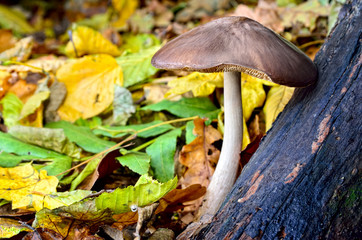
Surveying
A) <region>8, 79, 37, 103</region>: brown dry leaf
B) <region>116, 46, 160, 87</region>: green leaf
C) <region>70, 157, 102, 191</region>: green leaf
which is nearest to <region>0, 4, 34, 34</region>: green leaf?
<region>8, 79, 37, 103</region>: brown dry leaf

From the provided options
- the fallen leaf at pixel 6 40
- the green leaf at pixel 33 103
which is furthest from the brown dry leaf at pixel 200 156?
the fallen leaf at pixel 6 40

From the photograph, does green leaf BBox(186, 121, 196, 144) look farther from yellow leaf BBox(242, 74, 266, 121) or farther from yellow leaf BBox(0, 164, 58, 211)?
yellow leaf BBox(0, 164, 58, 211)

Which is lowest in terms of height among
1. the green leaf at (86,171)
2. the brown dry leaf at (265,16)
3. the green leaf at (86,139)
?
the green leaf at (86,171)

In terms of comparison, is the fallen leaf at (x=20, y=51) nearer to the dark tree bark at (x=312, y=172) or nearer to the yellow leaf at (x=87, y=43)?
the yellow leaf at (x=87, y=43)

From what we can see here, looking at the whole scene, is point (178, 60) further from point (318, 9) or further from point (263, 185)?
point (318, 9)

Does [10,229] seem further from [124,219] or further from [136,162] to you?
[136,162]

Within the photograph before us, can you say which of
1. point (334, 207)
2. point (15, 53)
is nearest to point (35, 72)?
point (15, 53)

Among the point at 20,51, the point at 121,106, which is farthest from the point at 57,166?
the point at 20,51

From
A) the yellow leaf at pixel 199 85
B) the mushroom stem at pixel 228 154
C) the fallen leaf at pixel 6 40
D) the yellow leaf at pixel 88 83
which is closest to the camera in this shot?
the mushroom stem at pixel 228 154
